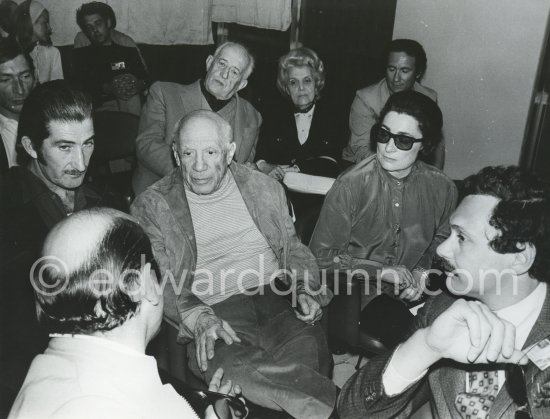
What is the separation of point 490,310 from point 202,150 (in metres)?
1.55

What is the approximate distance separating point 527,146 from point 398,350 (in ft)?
15.0

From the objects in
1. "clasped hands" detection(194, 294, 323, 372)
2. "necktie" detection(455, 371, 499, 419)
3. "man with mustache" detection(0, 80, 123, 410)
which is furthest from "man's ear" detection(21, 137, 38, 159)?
"necktie" detection(455, 371, 499, 419)

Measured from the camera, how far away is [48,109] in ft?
7.36

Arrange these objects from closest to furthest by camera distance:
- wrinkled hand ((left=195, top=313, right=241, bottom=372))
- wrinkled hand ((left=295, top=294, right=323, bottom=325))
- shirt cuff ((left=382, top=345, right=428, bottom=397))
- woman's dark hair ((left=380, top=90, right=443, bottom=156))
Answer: shirt cuff ((left=382, top=345, right=428, bottom=397)) < wrinkled hand ((left=195, top=313, right=241, bottom=372)) < wrinkled hand ((left=295, top=294, right=323, bottom=325)) < woman's dark hair ((left=380, top=90, right=443, bottom=156))

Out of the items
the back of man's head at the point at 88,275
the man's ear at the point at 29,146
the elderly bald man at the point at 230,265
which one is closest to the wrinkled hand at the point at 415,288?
the elderly bald man at the point at 230,265

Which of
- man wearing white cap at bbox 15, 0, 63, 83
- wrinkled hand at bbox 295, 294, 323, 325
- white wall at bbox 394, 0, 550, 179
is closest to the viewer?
wrinkled hand at bbox 295, 294, 323, 325

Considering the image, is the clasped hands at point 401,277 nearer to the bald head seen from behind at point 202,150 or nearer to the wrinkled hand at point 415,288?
the wrinkled hand at point 415,288

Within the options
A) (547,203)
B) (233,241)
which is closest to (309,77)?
(233,241)

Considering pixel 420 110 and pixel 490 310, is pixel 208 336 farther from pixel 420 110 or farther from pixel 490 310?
pixel 420 110

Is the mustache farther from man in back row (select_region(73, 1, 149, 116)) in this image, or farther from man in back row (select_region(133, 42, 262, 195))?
man in back row (select_region(73, 1, 149, 116))

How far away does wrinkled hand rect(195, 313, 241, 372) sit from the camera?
2.13 m

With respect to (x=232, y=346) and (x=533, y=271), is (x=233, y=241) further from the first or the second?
(x=533, y=271)

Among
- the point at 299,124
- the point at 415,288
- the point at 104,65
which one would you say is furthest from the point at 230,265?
the point at 104,65

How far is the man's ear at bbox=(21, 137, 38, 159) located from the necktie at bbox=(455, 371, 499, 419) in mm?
1981
